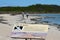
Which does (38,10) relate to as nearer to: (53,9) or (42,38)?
(53,9)

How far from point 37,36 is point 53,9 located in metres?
127

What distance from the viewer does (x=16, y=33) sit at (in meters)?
11.6

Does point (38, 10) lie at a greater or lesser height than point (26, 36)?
greater

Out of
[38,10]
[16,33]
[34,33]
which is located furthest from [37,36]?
[38,10]

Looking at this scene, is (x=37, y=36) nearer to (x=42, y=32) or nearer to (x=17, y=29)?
(x=42, y=32)

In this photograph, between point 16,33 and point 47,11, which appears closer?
Answer: point 16,33

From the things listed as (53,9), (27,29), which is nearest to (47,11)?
(53,9)

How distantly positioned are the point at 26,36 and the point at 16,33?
0.56 meters

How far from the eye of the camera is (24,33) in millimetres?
11445

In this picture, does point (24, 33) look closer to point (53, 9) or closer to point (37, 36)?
point (37, 36)

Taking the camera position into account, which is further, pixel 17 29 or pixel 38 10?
pixel 38 10

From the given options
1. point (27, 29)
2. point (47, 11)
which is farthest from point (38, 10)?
point (27, 29)

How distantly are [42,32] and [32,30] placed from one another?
509mm

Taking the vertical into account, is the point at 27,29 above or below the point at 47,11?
below
